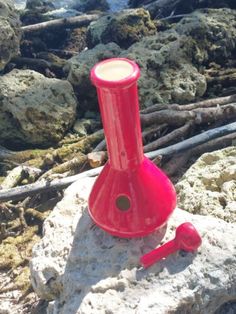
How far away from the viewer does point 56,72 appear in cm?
698

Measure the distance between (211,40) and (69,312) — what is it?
443 centimetres

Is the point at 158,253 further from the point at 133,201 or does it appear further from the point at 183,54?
the point at 183,54

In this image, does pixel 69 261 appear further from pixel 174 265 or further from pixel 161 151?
pixel 161 151

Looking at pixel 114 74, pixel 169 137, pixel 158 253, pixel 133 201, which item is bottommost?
pixel 169 137

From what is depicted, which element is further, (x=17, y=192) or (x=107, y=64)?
(x=17, y=192)

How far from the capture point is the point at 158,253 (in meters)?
2.88

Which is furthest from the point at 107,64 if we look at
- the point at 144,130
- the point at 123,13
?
the point at 123,13

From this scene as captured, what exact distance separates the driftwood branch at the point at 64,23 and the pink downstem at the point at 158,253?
6.08 meters

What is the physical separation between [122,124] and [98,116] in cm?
328

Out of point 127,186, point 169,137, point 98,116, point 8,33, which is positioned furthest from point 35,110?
point 127,186

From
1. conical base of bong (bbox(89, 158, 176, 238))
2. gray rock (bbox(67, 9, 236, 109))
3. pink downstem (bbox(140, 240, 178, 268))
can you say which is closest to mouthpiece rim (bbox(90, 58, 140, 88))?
conical base of bong (bbox(89, 158, 176, 238))

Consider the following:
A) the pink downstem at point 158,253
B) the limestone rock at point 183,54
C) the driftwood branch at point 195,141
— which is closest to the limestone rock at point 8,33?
the limestone rock at point 183,54

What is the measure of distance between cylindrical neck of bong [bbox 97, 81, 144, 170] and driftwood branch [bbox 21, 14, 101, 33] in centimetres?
587

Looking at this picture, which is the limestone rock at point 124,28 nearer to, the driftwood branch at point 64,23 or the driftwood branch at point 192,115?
the driftwood branch at point 64,23
